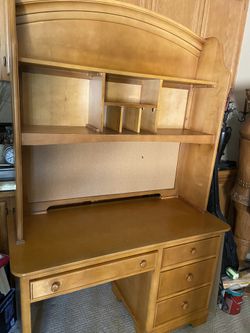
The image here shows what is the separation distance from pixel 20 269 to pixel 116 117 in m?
0.81

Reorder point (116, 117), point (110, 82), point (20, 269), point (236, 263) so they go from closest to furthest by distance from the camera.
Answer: point (20, 269) → point (116, 117) → point (110, 82) → point (236, 263)

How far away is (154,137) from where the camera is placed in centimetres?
137

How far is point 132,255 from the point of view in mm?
1242

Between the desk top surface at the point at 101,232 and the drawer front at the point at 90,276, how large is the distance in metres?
0.04

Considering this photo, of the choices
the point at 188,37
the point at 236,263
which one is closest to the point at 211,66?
the point at 188,37

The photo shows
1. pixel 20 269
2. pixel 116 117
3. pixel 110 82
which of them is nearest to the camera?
pixel 20 269

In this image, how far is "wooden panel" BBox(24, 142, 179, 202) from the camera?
1.42 meters

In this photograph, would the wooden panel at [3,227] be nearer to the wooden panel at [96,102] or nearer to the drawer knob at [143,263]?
the wooden panel at [96,102]

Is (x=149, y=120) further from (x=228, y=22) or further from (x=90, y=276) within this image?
(x=228, y=22)

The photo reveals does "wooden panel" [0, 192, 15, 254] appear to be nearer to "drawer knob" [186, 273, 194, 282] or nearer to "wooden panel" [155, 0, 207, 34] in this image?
"drawer knob" [186, 273, 194, 282]

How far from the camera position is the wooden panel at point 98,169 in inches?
55.9

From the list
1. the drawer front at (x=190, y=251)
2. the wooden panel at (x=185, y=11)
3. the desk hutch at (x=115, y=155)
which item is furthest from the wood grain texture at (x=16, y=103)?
the wooden panel at (x=185, y=11)

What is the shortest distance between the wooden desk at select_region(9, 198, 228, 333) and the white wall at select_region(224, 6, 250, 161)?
79 centimetres

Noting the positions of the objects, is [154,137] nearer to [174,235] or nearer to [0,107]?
[174,235]
